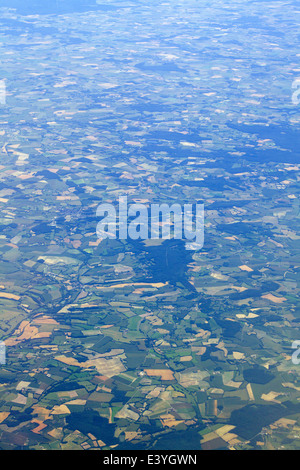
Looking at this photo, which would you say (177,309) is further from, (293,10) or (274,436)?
(293,10)

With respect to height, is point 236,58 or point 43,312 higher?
point 236,58

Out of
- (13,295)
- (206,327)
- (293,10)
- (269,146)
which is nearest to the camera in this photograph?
(206,327)

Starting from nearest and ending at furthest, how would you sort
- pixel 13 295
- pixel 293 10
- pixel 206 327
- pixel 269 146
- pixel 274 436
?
→ 1. pixel 274 436
2. pixel 206 327
3. pixel 13 295
4. pixel 269 146
5. pixel 293 10

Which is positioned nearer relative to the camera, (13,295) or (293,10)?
(13,295)

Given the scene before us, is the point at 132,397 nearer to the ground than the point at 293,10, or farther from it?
nearer to the ground

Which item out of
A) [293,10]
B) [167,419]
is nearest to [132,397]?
[167,419]

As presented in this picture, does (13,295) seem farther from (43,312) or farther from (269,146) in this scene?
(269,146)

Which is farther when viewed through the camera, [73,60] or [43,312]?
[73,60]

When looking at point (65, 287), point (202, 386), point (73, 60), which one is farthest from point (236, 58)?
point (202, 386)

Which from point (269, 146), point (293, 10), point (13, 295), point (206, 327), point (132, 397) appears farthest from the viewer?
point (293, 10)
